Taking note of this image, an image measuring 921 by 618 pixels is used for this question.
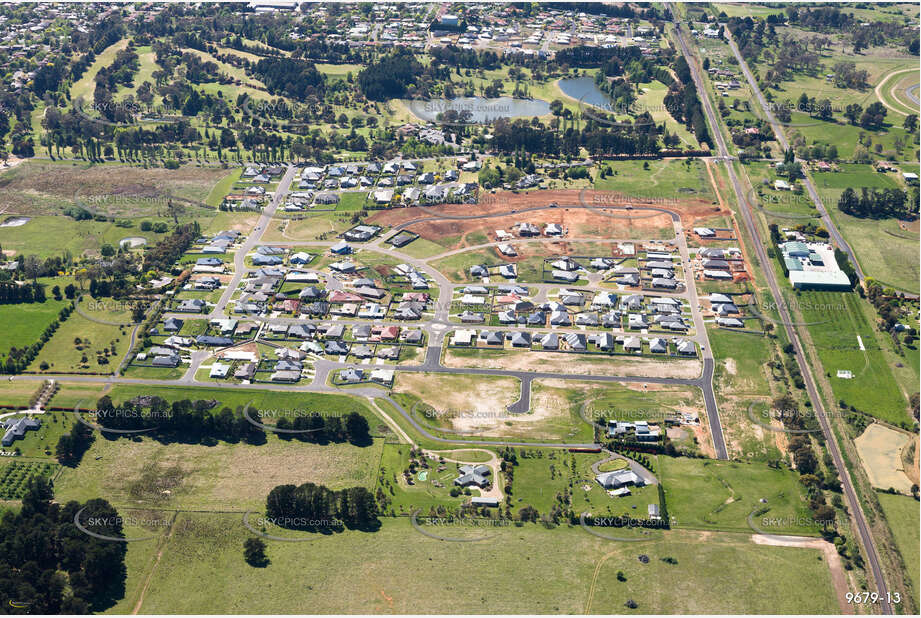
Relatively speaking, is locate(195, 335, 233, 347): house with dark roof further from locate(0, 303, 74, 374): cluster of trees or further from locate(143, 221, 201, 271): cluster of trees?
locate(143, 221, 201, 271): cluster of trees

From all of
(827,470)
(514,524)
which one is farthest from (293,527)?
(827,470)

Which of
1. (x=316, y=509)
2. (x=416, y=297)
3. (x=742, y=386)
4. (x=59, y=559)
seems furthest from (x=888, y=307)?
(x=59, y=559)

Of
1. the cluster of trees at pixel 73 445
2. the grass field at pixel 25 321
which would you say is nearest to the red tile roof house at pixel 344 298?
the cluster of trees at pixel 73 445

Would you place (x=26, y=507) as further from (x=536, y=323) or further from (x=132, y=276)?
(x=536, y=323)

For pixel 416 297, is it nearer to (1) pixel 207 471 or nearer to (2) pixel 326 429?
(2) pixel 326 429

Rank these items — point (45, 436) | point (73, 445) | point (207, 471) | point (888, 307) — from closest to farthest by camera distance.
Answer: point (207, 471)
point (73, 445)
point (45, 436)
point (888, 307)
